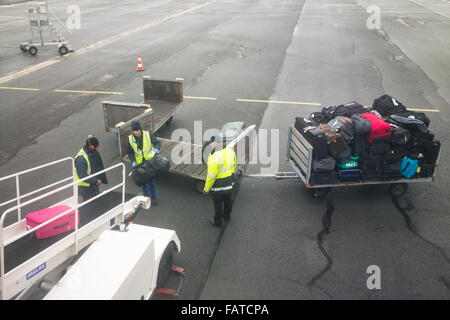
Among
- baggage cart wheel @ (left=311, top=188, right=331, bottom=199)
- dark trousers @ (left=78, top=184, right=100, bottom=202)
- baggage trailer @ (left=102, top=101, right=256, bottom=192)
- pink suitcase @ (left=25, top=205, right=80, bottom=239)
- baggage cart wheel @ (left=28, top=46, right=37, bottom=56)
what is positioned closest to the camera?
pink suitcase @ (left=25, top=205, right=80, bottom=239)

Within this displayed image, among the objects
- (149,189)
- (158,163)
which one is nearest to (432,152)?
(158,163)

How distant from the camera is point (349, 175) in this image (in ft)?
24.3

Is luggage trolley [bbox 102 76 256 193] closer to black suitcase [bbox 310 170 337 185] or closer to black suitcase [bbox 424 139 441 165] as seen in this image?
black suitcase [bbox 310 170 337 185]

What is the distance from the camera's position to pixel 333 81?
15750 millimetres

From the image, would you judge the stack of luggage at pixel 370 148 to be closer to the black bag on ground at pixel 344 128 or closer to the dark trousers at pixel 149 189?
the black bag on ground at pixel 344 128

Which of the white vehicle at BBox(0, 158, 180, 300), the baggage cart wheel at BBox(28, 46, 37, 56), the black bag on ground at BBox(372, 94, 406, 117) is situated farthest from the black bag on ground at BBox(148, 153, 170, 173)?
the baggage cart wheel at BBox(28, 46, 37, 56)

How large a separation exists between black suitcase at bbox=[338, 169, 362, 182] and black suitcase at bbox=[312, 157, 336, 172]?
11.6 inches

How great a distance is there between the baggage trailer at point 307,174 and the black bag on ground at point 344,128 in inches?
26.4

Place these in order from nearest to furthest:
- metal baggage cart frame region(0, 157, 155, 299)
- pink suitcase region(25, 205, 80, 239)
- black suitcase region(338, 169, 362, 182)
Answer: metal baggage cart frame region(0, 157, 155, 299), pink suitcase region(25, 205, 80, 239), black suitcase region(338, 169, 362, 182)

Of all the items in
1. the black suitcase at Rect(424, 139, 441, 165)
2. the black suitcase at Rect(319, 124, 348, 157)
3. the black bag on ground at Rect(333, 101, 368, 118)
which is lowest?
the black suitcase at Rect(424, 139, 441, 165)

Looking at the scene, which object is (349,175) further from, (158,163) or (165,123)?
(165,123)

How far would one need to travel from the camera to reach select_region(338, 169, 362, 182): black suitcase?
738cm

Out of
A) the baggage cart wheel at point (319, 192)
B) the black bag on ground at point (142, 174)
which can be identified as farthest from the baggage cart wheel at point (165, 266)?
the baggage cart wheel at point (319, 192)

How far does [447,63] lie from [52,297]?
20813 mm
